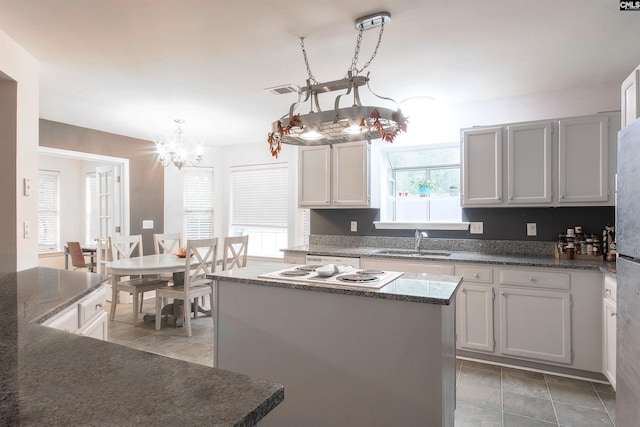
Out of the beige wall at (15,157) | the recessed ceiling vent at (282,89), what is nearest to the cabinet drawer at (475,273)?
the recessed ceiling vent at (282,89)

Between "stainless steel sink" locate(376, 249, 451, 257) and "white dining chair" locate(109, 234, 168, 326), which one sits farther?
"white dining chair" locate(109, 234, 168, 326)

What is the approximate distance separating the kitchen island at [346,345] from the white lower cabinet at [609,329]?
1.34 meters

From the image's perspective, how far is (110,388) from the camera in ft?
2.49

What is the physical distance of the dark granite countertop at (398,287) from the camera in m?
1.73

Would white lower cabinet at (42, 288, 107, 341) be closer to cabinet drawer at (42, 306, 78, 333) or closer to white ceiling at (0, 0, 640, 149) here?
cabinet drawer at (42, 306, 78, 333)

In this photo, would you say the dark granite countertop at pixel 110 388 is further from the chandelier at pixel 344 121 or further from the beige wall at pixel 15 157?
the beige wall at pixel 15 157

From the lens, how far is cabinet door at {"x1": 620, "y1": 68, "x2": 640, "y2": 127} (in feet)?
6.95

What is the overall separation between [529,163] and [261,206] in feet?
12.4

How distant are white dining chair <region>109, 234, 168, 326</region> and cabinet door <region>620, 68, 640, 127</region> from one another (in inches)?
175

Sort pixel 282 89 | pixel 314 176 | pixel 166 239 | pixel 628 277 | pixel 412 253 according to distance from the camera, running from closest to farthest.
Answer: pixel 628 277
pixel 282 89
pixel 412 253
pixel 314 176
pixel 166 239

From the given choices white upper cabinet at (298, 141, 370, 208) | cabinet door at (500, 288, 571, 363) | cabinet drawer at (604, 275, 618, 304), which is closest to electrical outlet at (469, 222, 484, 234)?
cabinet door at (500, 288, 571, 363)

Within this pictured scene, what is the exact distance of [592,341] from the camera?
110 inches

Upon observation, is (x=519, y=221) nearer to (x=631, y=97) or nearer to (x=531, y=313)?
(x=531, y=313)

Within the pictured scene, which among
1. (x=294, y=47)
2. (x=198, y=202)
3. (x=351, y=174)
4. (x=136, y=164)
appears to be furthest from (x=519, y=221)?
(x=136, y=164)
